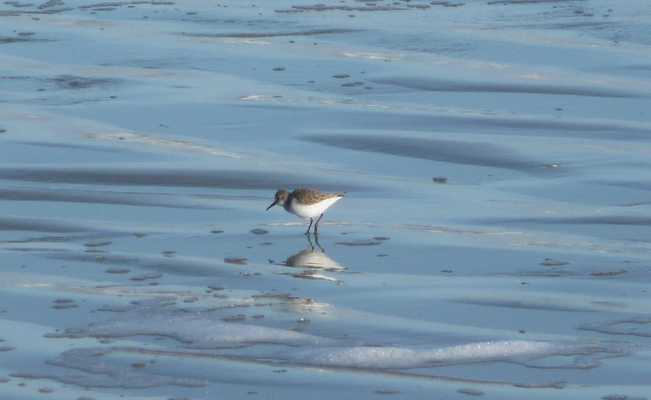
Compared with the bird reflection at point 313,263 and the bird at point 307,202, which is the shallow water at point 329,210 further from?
the bird at point 307,202

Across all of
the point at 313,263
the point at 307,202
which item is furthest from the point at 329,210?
the point at 313,263

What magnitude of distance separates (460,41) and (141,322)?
33.8 feet

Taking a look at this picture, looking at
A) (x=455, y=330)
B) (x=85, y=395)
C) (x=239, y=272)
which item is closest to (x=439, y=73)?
(x=239, y=272)

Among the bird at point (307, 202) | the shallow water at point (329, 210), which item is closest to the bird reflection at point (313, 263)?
the shallow water at point (329, 210)

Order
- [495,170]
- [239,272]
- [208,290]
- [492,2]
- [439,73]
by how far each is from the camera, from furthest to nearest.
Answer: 1. [492,2]
2. [439,73]
3. [495,170]
4. [239,272]
5. [208,290]

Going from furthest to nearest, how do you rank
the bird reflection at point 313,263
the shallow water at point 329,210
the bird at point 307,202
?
the bird at point 307,202, the bird reflection at point 313,263, the shallow water at point 329,210

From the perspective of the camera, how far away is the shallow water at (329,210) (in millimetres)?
4898

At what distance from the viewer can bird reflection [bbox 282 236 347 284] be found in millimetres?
6367

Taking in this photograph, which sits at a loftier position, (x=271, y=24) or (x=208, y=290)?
(x=271, y=24)

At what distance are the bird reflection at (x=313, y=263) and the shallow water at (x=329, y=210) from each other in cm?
2

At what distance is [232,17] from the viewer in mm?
16781

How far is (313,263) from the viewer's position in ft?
21.9

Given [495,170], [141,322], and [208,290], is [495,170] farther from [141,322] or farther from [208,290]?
[141,322]

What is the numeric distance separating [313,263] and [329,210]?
1.58 m
